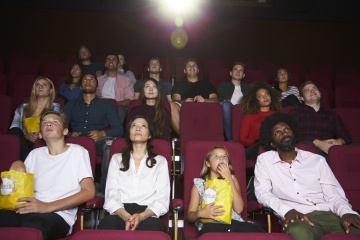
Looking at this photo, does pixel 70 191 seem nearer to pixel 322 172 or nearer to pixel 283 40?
pixel 322 172

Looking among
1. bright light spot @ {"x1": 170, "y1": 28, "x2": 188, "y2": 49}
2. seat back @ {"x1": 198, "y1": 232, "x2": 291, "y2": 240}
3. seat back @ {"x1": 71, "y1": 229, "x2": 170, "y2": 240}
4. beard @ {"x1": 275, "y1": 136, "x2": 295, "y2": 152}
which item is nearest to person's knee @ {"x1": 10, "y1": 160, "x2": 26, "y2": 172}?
seat back @ {"x1": 71, "y1": 229, "x2": 170, "y2": 240}

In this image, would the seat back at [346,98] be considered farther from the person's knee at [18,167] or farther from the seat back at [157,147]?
the person's knee at [18,167]

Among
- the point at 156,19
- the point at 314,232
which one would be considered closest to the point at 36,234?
the point at 314,232

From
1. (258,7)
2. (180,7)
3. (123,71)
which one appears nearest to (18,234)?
(123,71)

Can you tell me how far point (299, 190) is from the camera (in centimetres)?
162

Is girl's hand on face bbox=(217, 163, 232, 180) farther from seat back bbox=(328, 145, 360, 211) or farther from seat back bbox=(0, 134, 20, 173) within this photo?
seat back bbox=(0, 134, 20, 173)

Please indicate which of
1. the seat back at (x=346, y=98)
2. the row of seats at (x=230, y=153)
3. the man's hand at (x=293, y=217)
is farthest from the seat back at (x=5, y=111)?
the seat back at (x=346, y=98)

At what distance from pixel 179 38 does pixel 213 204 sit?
338 centimetres

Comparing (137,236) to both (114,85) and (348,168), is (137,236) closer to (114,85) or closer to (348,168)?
(348,168)

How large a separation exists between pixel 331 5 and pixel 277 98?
8.88 ft

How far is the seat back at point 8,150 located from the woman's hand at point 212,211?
81 cm

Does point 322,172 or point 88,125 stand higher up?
point 88,125

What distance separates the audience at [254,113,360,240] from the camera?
1441mm

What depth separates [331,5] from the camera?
15.2 ft
